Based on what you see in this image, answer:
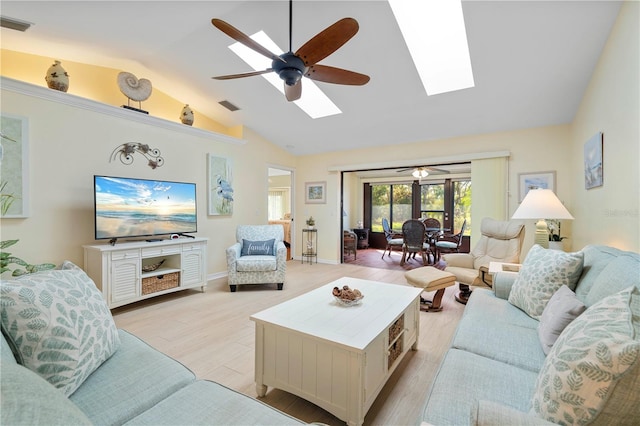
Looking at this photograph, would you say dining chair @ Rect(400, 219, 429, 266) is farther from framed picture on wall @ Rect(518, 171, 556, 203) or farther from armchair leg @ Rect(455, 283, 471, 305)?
armchair leg @ Rect(455, 283, 471, 305)

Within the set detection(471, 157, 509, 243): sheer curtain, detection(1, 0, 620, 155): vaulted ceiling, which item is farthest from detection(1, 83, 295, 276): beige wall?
detection(471, 157, 509, 243): sheer curtain

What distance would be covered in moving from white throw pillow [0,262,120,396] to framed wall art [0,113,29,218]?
2.37 m

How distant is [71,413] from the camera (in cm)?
56

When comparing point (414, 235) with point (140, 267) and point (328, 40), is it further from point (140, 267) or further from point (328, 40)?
point (140, 267)

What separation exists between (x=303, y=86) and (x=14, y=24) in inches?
120

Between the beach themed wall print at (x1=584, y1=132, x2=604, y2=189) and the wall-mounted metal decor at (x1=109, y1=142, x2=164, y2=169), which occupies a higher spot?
the wall-mounted metal decor at (x1=109, y1=142, x2=164, y2=169)

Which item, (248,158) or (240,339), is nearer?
(240,339)

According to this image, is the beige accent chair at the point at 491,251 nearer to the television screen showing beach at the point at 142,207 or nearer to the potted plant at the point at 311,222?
the potted plant at the point at 311,222

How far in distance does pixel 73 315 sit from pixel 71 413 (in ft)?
2.45

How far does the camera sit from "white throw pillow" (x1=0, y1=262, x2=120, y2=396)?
983mm

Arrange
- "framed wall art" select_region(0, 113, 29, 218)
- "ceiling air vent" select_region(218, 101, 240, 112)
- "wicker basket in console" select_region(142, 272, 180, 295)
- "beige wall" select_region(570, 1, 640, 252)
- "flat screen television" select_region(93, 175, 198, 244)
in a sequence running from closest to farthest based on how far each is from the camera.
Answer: "beige wall" select_region(570, 1, 640, 252) < "framed wall art" select_region(0, 113, 29, 218) < "flat screen television" select_region(93, 175, 198, 244) < "wicker basket in console" select_region(142, 272, 180, 295) < "ceiling air vent" select_region(218, 101, 240, 112)

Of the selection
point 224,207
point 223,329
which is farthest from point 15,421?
point 224,207

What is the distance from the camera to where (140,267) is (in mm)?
3236

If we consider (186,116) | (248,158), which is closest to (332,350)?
(186,116)
